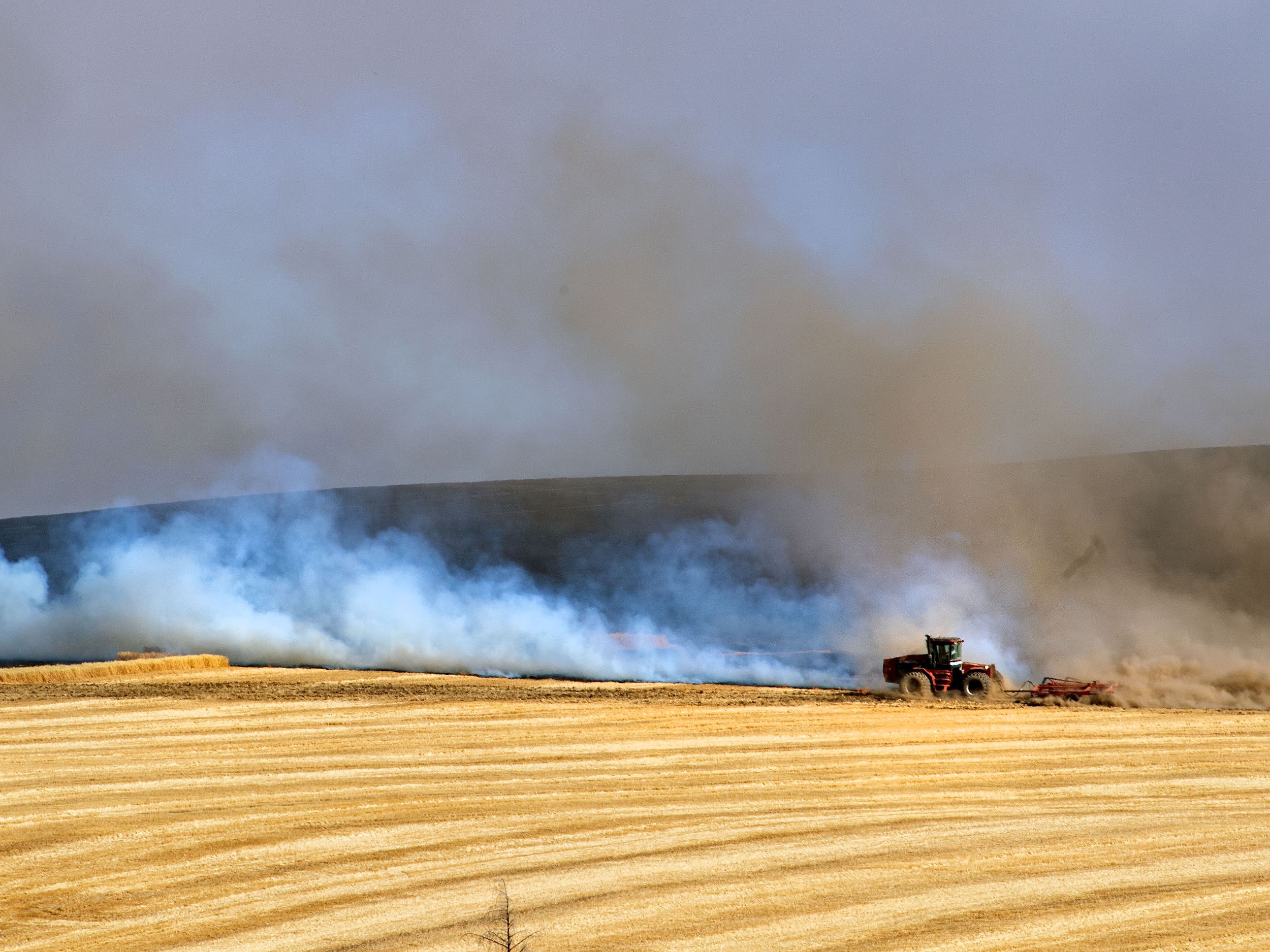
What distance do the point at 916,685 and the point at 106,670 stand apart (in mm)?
29310

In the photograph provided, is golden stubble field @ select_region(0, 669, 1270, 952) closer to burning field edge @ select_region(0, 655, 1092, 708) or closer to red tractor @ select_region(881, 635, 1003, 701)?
burning field edge @ select_region(0, 655, 1092, 708)

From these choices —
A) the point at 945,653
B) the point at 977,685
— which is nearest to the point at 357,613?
the point at 945,653

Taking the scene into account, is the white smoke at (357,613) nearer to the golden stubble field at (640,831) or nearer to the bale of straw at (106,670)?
the bale of straw at (106,670)

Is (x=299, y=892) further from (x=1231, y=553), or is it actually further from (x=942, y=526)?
(x=1231, y=553)

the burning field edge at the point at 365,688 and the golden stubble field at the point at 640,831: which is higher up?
the burning field edge at the point at 365,688

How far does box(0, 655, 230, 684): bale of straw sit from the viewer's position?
42.2 m

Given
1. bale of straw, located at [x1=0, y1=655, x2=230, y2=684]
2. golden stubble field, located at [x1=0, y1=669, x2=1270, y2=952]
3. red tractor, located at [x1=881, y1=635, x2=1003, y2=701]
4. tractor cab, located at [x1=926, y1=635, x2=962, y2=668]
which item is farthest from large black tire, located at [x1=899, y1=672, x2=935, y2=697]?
bale of straw, located at [x1=0, y1=655, x2=230, y2=684]

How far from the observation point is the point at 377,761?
23219 mm

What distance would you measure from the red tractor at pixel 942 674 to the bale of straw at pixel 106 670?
26435mm

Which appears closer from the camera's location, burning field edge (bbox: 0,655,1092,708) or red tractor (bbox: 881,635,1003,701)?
burning field edge (bbox: 0,655,1092,708)

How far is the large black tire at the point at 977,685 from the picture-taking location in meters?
37.1

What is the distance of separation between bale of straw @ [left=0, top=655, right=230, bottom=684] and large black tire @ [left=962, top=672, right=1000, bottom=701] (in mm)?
28405

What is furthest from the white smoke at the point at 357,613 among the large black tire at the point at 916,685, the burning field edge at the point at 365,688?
the large black tire at the point at 916,685

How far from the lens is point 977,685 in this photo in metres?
37.3
